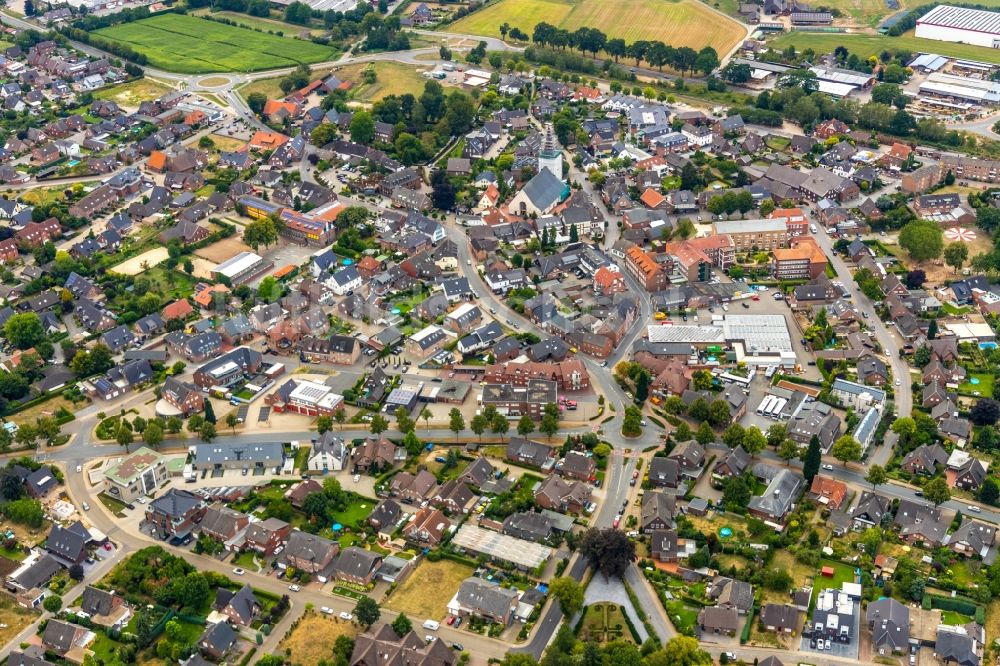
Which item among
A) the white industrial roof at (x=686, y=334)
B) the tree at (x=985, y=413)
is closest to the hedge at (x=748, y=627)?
the tree at (x=985, y=413)

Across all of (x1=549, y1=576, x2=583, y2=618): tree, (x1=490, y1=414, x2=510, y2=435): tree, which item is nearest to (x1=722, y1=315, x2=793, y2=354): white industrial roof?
(x1=490, y1=414, x2=510, y2=435): tree

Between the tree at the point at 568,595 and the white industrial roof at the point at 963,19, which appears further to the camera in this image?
the white industrial roof at the point at 963,19

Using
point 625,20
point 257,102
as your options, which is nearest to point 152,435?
point 257,102

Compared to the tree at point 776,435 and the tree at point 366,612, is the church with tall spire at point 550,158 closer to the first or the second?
the tree at point 776,435

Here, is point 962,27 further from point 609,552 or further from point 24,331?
point 24,331

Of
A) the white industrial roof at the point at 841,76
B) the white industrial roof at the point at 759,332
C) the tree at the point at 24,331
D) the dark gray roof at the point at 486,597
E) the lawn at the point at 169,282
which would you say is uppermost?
the white industrial roof at the point at 841,76

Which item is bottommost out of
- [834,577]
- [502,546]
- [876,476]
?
[502,546]
